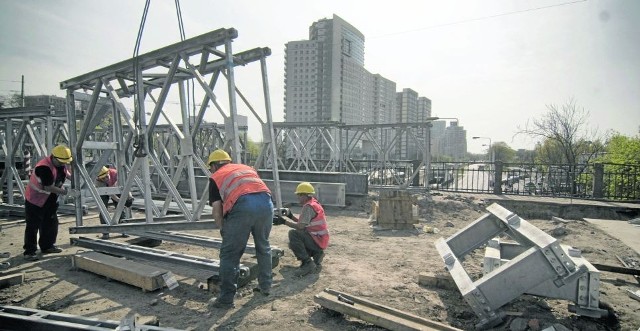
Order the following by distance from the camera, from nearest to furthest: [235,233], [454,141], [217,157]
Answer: [235,233], [217,157], [454,141]

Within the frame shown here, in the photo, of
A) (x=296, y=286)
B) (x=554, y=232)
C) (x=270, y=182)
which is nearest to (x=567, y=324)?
(x=296, y=286)

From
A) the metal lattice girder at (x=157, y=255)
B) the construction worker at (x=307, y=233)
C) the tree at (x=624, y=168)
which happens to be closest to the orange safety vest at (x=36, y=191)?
the metal lattice girder at (x=157, y=255)

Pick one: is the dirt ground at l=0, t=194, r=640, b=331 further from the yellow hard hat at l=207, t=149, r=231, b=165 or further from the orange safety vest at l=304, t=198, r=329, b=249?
the yellow hard hat at l=207, t=149, r=231, b=165

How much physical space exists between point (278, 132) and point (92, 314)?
651 inches

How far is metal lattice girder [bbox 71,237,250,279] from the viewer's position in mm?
4469

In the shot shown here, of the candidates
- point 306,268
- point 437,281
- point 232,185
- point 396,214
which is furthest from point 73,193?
point 396,214

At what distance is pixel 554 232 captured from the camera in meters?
8.28

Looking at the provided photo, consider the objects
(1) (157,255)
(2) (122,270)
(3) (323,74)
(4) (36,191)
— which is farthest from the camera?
(3) (323,74)

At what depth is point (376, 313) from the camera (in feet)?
10.9

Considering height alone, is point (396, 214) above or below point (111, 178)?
below

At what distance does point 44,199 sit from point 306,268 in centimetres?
473

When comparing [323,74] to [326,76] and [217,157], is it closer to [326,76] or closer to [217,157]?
[326,76]

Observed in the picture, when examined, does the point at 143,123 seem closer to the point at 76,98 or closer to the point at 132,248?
the point at 132,248

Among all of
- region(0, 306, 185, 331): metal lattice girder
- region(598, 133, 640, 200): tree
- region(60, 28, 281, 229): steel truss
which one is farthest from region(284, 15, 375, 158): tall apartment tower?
region(0, 306, 185, 331): metal lattice girder
